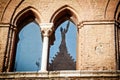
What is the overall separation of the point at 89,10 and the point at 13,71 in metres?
2.82

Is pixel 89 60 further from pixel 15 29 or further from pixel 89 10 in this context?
pixel 15 29

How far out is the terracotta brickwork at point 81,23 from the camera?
1009 centimetres

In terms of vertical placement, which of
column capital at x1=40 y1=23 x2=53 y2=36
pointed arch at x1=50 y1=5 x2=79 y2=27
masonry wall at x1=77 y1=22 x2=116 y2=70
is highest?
pointed arch at x1=50 y1=5 x2=79 y2=27

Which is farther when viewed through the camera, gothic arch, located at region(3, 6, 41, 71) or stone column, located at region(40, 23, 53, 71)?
gothic arch, located at region(3, 6, 41, 71)

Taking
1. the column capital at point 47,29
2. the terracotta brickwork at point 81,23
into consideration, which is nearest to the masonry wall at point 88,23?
the terracotta brickwork at point 81,23

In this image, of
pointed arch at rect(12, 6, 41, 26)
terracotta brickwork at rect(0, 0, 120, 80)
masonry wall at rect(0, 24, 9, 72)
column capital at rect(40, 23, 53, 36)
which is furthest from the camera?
pointed arch at rect(12, 6, 41, 26)

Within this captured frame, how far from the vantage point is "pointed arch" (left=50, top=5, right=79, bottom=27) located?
10891 millimetres

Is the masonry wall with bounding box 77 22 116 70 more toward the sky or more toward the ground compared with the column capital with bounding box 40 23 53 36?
more toward the ground

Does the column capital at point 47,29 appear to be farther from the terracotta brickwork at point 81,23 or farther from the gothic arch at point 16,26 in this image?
the gothic arch at point 16,26

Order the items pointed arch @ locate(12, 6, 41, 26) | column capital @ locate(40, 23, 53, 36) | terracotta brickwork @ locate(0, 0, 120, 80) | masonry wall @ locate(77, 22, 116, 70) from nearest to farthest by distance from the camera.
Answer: masonry wall @ locate(77, 22, 116, 70) < terracotta brickwork @ locate(0, 0, 120, 80) < column capital @ locate(40, 23, 53, 36) < pointed arch @ locate(12, 6, 41, 26)

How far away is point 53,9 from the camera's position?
1099 cm

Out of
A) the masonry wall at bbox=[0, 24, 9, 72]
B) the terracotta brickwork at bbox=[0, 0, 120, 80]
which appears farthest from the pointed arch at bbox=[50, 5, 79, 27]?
the masonry wall at bbox=[0, 24, 9, 72]

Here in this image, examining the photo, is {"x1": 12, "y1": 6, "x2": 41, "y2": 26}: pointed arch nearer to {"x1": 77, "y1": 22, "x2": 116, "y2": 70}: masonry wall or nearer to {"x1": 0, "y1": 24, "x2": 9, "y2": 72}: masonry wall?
{"x1": 0, "y1": 24, "x2": 9, "y2": 72}: masonry wall

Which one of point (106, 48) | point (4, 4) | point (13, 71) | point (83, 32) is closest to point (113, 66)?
point (106, 48)
